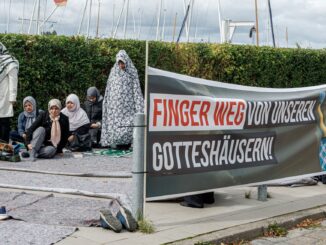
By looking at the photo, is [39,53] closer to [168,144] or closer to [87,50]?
[87,50]

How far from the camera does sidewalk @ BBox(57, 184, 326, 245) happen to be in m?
5.07

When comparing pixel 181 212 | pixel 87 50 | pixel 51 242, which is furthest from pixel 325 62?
pixel 51 242

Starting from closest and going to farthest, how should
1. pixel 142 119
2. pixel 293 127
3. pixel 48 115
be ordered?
pixel 142 119, pixel 293 127, pixel 48 115

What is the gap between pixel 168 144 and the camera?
552 cm

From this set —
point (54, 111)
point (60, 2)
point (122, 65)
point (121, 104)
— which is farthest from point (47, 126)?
point (60, 2)

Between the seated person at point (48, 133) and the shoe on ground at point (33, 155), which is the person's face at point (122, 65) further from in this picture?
the shoe on ground at point (33, 155)

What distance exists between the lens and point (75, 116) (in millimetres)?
10891

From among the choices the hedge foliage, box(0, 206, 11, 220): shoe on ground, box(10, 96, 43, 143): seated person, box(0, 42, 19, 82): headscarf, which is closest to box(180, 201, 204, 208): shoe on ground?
box(0, 206, 11, 220): shoe on ground

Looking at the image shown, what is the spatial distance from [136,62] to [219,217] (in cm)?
767

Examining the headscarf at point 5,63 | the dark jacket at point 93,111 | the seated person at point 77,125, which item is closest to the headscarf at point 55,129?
the seated person at point 77,125

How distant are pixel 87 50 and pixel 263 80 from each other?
19.7 feet

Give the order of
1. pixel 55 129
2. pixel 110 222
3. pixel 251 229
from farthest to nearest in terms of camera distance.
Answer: pixel 55 129, pixel 251 229, pixel 110 222

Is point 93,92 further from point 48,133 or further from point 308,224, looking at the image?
point 308,224

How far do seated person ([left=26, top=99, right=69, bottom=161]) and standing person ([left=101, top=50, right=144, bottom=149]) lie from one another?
4.38 ft
